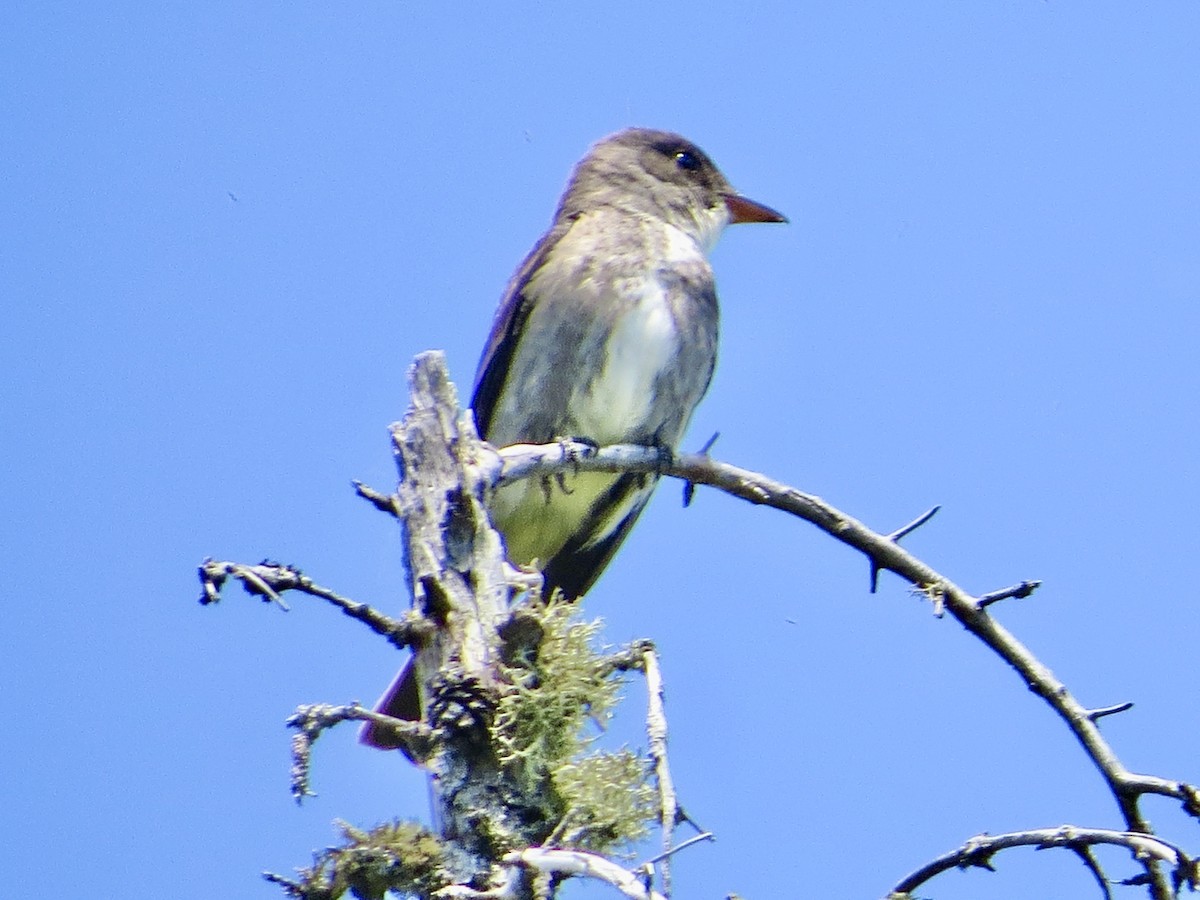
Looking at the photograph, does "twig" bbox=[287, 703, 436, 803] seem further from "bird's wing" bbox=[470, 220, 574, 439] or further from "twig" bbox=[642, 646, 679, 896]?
"bird's wing" bbox=[470, 220, 574, 439]

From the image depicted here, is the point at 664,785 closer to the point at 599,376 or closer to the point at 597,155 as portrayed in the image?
the point at 599,376

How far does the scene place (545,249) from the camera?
542cm

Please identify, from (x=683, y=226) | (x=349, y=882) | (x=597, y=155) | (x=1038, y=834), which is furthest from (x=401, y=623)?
(x=597, y=155)

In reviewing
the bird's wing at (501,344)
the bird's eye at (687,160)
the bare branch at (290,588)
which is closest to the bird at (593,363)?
the bird's wing at (501,344)

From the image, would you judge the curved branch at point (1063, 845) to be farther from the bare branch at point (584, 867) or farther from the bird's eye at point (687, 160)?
the bird's eye at point (687, 160)

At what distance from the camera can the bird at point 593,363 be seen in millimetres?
5023

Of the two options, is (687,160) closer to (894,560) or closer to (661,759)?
(894,560)

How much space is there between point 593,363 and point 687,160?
5.15 feet

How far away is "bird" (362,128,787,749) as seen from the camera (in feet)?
16.5

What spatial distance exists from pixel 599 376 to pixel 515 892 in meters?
2.47

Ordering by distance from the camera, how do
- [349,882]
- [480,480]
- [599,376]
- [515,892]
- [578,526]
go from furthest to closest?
[578,526] → [599,376] → [480,480] → [349,882] → [515,892]

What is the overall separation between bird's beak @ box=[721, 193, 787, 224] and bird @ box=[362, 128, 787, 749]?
480 millimetres

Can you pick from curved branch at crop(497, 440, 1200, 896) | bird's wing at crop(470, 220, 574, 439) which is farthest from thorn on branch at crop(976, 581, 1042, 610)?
bird's wing at crop(470, 220, 574, 439)

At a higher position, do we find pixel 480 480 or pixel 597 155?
pixel 597 155
